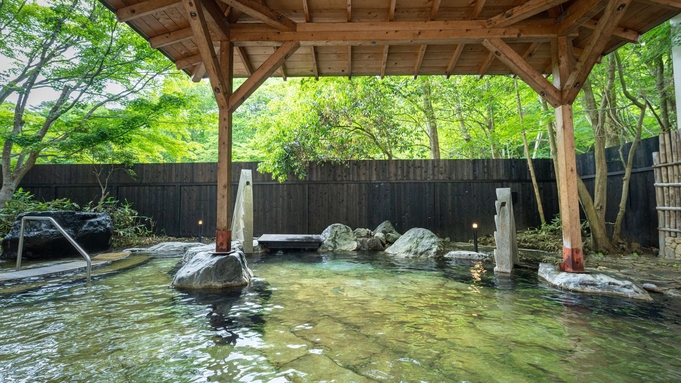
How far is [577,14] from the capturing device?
12.9 ft

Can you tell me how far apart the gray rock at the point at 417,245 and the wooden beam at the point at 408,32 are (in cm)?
397

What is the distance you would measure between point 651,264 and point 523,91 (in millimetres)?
5726

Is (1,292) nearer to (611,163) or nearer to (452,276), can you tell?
(452,276)

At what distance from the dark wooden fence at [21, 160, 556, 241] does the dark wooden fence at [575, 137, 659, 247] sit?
1547 millimetres

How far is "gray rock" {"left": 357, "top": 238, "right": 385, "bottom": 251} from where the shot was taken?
25.5 ft

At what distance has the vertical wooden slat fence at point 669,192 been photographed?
5398mm

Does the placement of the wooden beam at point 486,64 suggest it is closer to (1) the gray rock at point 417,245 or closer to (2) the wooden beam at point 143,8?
(1) the gray rock at point 417,245

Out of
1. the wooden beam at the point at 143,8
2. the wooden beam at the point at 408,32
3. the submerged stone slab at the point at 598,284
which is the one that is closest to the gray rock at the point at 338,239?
the submerged stone slab at the point at 598,284

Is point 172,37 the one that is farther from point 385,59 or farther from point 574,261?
point 574,261

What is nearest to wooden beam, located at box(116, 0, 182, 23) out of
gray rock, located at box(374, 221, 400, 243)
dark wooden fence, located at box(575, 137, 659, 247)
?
gray rock, located at box(374, 221, 400, 243)

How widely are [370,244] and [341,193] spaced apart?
6.35ft

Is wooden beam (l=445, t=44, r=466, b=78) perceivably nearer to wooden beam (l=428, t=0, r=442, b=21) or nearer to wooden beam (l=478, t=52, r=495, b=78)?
wooden beam (l=478, t=52, r=495, b=78)

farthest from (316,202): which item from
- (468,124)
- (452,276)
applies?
(468,124)

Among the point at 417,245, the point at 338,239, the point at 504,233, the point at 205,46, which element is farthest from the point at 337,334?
the point at 338,239
